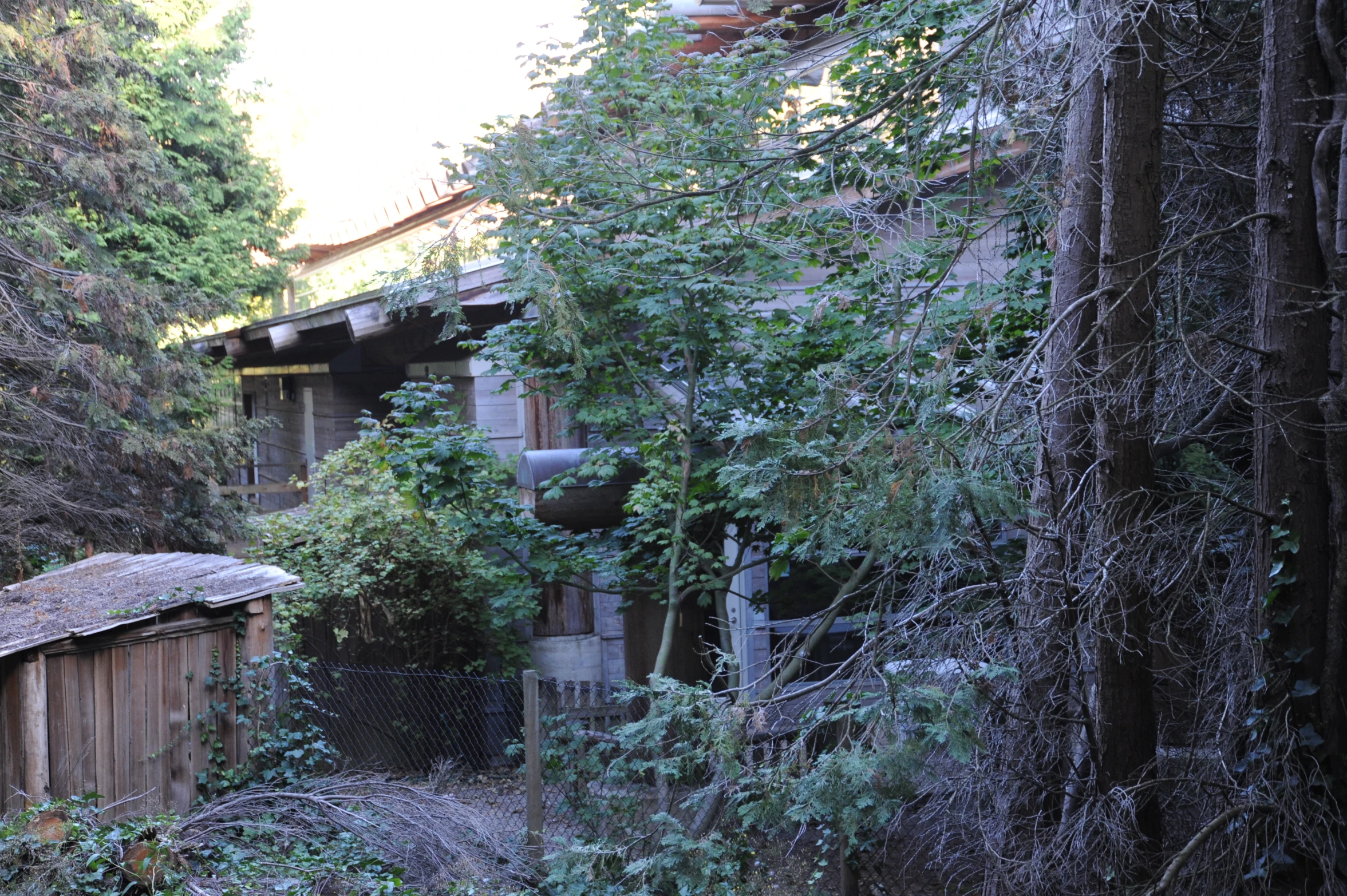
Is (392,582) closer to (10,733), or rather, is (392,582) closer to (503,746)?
(503,746)

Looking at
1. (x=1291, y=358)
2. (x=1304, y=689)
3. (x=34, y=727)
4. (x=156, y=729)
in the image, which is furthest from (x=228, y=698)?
(x=1291, y=358)

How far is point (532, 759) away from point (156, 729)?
2.31 meters

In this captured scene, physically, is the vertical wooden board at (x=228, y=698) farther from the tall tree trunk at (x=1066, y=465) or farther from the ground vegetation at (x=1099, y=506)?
the tall tree trunk at (x=1066, y=465)

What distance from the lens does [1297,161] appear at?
4.26 meters

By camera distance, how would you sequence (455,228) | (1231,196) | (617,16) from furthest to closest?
(617,16) → (455,228) → (1231,196)

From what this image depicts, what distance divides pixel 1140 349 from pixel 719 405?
3.32 metres

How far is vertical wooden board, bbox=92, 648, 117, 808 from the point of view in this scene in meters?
5.96

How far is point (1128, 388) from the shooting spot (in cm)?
423

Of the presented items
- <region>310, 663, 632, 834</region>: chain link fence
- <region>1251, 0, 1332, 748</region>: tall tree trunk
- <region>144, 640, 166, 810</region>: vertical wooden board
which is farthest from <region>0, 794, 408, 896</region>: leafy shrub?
<region>1251, 0, 1332, 748</region>: tall tree trunk

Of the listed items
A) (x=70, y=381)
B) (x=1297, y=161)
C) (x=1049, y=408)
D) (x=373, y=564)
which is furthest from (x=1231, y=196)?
(x=70, y=381)

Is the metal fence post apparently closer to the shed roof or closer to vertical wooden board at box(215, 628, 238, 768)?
the shed roof

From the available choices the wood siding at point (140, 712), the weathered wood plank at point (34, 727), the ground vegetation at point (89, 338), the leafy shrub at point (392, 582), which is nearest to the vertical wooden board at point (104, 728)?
the wood siding at point (140, 712)

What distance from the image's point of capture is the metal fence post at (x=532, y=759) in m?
5.96

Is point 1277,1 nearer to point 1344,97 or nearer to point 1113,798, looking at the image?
point 1344,97
